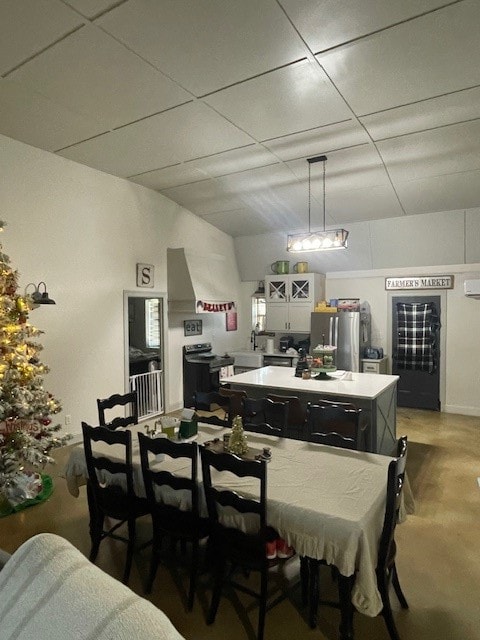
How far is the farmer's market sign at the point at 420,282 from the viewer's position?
20.4 feet

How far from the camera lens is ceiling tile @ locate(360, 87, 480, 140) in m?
3.30

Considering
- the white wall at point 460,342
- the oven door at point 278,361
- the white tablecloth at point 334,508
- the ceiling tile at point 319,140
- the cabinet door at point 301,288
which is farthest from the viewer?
the oven door at point 278,361

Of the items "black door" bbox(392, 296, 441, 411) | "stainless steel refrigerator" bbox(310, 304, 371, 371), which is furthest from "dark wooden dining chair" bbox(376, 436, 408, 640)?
"black door" bbox(392, 296, 441, 411)

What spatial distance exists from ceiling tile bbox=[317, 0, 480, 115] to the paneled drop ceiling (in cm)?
1

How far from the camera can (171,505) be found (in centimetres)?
231

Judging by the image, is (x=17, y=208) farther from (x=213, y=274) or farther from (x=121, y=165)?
(x=213, y=274)

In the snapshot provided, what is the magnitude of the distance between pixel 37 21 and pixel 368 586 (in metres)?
3.66

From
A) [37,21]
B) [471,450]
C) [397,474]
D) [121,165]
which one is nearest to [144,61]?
[37,21]

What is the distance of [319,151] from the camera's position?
4324 millimetres

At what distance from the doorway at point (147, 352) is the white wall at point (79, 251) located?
399mm

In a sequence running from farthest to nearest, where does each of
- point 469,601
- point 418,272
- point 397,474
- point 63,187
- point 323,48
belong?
1. point 418,272
2. point 63,187
3. point 323,48
4. point 469,601
5. point 397,474

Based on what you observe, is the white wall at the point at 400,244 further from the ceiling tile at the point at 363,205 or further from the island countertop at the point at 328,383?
the island countertop at the point at 328,383

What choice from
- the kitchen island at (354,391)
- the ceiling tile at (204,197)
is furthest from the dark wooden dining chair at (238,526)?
the ceiling tile at (204,197)

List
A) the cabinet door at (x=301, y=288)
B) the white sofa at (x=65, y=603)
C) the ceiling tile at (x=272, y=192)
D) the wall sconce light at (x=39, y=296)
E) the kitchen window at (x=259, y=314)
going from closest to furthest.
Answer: the white sofa at (x=65, y=603) → the wall sconce light at (x=39, y=296) → the ceiling tile at (x=272, y=192) → the cabinet door at (x=301, y=288) → the kitchen window at (x=259, y=314)
